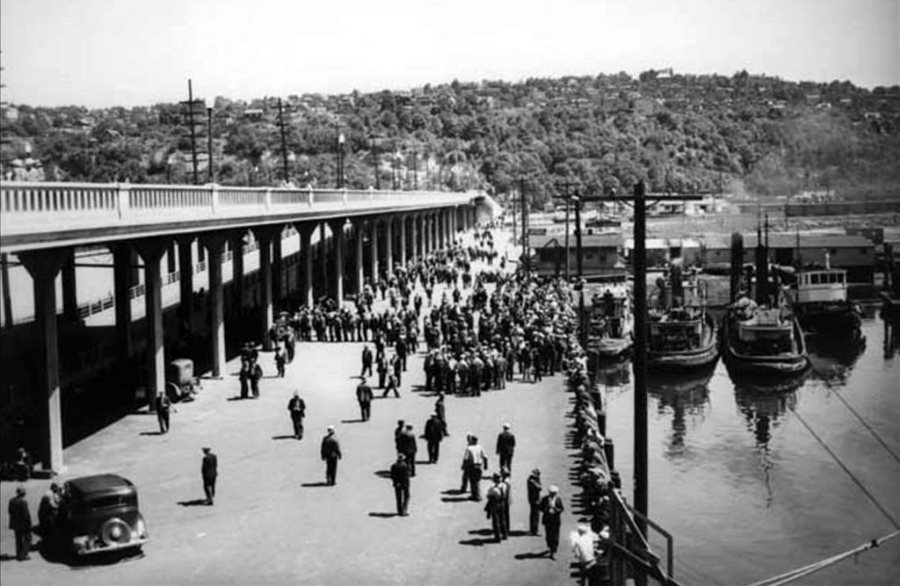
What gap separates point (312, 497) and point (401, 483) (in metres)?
Answer: 2.43

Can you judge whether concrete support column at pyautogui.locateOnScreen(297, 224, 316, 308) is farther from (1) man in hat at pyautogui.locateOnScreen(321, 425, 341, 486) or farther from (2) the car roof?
(2) the car roof

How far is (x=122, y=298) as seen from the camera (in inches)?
1219

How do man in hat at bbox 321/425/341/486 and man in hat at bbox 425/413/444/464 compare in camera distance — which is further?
man in hat at bbox 425/413/444/464

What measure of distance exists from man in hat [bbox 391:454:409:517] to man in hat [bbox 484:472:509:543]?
6.33ft

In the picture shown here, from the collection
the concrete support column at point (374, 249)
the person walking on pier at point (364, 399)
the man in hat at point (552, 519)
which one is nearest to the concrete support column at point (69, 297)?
the person walking on pier at point (364, 399)

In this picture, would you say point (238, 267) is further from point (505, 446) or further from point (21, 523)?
point (21, 523)

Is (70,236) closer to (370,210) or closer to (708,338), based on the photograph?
(370,210)

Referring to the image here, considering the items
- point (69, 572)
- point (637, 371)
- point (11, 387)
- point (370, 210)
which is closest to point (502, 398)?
point (637, 371)

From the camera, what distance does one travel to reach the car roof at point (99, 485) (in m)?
16.0

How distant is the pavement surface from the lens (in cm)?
1556

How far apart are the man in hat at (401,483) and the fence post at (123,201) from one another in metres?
8.66

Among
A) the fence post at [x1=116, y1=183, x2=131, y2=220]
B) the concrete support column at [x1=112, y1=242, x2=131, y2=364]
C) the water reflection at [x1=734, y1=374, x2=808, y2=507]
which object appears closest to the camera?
the fence post at [x1=116, y1=183, x2=131, y2=220]

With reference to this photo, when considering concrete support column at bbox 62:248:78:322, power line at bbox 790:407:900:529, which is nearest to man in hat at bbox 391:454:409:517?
power line at bbox 790:407:900:529

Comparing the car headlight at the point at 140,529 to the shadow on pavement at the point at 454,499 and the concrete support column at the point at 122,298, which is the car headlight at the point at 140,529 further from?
the concrete support column at the point at 122,298
